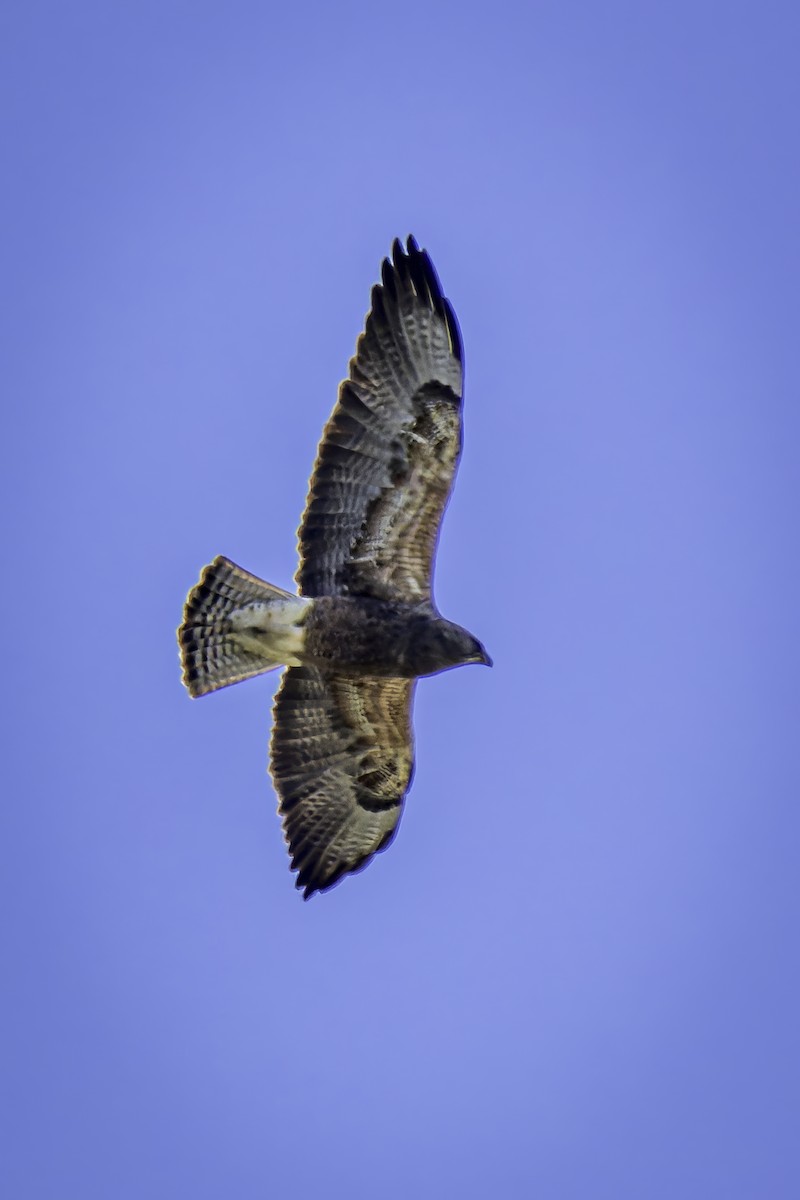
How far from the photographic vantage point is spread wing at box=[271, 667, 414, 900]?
14.6m

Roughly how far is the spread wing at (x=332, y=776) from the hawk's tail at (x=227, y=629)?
430 mm

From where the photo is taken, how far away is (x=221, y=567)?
46.8 feet

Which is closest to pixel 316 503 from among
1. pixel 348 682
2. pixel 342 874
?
pixel 348 682

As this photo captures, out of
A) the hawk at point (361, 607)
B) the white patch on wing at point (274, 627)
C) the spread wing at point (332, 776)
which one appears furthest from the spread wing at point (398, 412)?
the spread wing at point (332, 776)

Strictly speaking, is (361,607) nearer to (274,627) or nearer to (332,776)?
(274,627)

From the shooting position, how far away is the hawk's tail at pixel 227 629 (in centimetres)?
1420

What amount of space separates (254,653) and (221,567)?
648 millimetres

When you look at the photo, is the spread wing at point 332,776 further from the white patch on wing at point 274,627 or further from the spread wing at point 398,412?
the spread wing at point 398,412

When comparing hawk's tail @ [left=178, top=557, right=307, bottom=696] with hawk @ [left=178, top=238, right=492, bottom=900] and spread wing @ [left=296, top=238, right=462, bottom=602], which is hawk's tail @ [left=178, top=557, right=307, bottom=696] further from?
spread wing @ [left=296, top=238, right=462, bottom=602]

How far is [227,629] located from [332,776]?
1385 mm

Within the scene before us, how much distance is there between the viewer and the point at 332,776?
48.5 ft

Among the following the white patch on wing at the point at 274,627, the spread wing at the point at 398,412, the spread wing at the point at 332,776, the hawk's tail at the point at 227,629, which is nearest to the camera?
the spread wing at the point at 398,412

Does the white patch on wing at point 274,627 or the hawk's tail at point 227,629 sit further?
the hawk's tail at point 227,629

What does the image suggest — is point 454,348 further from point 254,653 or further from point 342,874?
point 342,874
